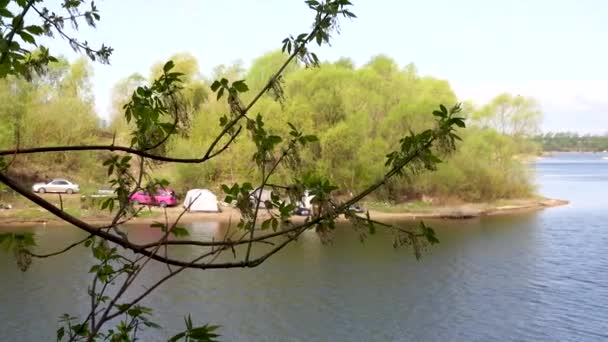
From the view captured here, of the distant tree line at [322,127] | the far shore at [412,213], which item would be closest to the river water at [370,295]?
the far shore at [412,213]

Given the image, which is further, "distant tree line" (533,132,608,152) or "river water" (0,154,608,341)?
"distant tree line" (533,132,608,152)

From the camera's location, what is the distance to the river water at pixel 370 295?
14.8 m

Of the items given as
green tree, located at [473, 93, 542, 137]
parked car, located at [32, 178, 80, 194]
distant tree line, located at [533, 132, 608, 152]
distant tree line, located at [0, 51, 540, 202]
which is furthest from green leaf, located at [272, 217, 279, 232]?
distant tree line, located at [533, 132, 608, 152]

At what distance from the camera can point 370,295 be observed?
17.8 meters

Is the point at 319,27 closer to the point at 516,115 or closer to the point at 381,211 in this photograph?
the point at 381,211

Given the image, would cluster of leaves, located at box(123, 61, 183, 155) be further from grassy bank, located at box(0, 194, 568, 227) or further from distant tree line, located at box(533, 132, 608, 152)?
distant tree line, located at box(533, 132, 608, 152)

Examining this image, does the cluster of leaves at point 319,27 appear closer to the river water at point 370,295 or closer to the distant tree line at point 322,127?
the river water at point 370,295

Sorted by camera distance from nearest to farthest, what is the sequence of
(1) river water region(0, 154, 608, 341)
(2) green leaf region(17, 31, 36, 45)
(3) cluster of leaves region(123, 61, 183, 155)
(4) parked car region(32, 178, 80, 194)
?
(2) green leaf region(17, 31, 36, 45)
(3) cluster of leaves region(123, 61, 183, 155)
(1) river water region(0, 154, 608, 341)
(4) parked car region(32, 178, 80, 194)

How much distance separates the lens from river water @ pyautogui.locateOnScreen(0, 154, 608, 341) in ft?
48.6

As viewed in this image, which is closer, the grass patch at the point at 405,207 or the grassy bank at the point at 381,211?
the grassy bank at the point at 381,211

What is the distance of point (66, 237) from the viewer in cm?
2692

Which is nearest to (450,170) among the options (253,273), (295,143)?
(253,273)

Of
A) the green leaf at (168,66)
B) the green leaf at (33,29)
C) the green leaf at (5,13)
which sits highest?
the green leaf at (5,13)

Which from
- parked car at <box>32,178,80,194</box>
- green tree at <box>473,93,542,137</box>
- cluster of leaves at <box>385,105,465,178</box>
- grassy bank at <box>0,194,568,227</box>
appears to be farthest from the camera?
green tree at <box>473,93,542,137</box>
